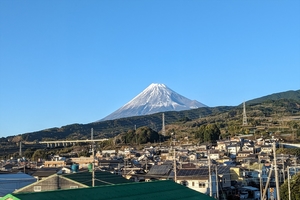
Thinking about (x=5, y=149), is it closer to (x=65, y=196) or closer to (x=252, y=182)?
(x=252, y=182)

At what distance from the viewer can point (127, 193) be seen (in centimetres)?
1134

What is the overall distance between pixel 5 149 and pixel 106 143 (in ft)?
67.3

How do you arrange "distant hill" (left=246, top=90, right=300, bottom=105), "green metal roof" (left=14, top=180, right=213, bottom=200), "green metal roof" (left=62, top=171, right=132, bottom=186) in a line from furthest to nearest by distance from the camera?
1. "distant hill" (left=246, top=90, right=300, bottom=105)
2. "green metal roof" (left=62, top=171, right=132, bottom=186)
3. "green metal roof" (left=14, top=180, right=213, bottom=200)

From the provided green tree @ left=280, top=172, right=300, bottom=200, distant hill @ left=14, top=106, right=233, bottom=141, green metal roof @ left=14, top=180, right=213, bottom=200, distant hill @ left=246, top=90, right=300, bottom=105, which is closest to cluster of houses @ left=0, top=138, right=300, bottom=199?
green tree @ left=280, top=172, right=300, bottom=200

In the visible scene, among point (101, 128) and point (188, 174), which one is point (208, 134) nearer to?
point (188, 174)

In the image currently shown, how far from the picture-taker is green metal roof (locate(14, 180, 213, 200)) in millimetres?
9489

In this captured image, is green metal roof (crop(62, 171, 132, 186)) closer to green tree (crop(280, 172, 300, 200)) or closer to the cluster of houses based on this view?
the cluster of houses

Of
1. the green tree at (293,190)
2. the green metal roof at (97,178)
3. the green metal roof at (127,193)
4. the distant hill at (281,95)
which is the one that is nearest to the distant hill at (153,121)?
the distant hill at (281,95)

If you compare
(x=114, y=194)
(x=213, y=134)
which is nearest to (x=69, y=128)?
(x=213, y=134)

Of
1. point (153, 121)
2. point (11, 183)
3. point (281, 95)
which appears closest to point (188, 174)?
point (11, 183)

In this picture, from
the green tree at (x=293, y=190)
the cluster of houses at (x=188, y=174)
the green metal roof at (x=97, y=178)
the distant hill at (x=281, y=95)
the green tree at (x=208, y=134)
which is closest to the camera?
the cluster of houses at (x=188, y=174)

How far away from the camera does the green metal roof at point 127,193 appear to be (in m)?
9.49

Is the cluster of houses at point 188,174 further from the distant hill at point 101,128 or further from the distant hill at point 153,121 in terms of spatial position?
the distant hill at point 101,128

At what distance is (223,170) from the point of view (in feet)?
94.2
